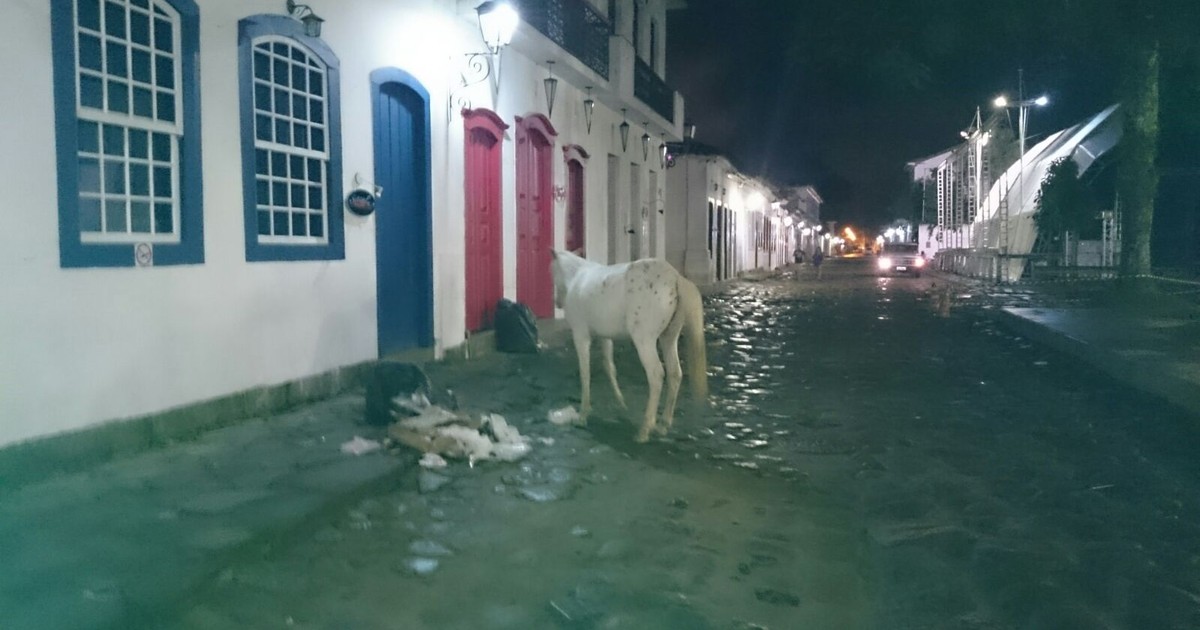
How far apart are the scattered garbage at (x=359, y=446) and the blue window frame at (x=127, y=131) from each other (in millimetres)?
1717

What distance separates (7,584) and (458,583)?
1.86 meters

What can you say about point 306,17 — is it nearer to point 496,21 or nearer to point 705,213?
point 496,21

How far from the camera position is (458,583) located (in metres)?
4.64

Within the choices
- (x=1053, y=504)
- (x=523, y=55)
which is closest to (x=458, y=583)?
(x=1053, y=504)

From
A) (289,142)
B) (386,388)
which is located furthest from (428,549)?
(289,142)

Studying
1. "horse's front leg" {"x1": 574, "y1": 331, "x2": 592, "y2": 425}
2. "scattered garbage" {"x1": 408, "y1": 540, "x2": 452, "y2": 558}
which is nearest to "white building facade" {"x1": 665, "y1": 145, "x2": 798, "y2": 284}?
"horse's front leg" {"x1": 574, "y1": 331, "x2": 592, "y2": 425}

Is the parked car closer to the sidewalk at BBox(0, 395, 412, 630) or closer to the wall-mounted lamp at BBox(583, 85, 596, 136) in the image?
the wall-mounted lamp at BBox(583, 85, 596, 136)

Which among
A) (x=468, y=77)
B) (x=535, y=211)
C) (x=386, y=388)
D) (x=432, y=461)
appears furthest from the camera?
(x=535, y=211)

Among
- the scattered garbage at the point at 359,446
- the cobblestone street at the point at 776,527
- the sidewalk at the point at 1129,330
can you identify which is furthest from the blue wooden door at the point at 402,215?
the sidewalk at the point at 1129,330

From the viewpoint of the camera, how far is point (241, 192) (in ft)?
25.0

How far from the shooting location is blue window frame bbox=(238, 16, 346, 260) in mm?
7691

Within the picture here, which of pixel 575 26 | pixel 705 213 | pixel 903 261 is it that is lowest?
pixel 903 261

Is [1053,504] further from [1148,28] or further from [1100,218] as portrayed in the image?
[1100,218]

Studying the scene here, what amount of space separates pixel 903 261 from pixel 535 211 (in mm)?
37002
